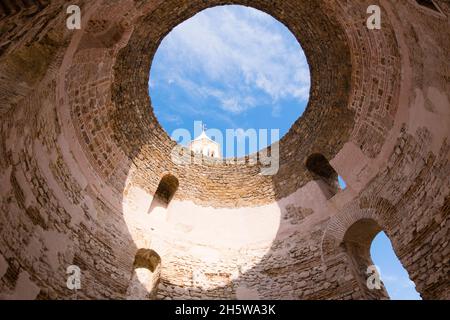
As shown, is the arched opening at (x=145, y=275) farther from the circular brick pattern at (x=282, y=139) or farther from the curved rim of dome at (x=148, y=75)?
the curved rim of dome at (x=148, y=75)

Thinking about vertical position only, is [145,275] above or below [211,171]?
below

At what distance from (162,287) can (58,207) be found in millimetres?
2228

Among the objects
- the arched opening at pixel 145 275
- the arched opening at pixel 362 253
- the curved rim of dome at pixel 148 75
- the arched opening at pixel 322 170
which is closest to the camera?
the arched opening at pixel 362 253

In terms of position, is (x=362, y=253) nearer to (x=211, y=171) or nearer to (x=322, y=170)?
(x=322, y=170)

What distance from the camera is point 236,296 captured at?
20.8ft

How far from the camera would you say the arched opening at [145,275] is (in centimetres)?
582

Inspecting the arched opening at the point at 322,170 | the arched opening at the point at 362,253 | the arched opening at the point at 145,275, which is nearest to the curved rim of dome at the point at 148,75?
the arched opening at the point at 322,170

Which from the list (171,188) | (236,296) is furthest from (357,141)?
(171,188)

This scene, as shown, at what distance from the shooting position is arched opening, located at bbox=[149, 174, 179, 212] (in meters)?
8.21

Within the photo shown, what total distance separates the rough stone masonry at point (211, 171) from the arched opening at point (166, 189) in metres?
0.04

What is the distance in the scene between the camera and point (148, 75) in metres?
8.23

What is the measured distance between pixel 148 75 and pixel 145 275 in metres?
4.46

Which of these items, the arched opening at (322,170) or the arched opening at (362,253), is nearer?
the arched opening at (362,253)

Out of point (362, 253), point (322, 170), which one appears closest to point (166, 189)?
point (322, 170)
